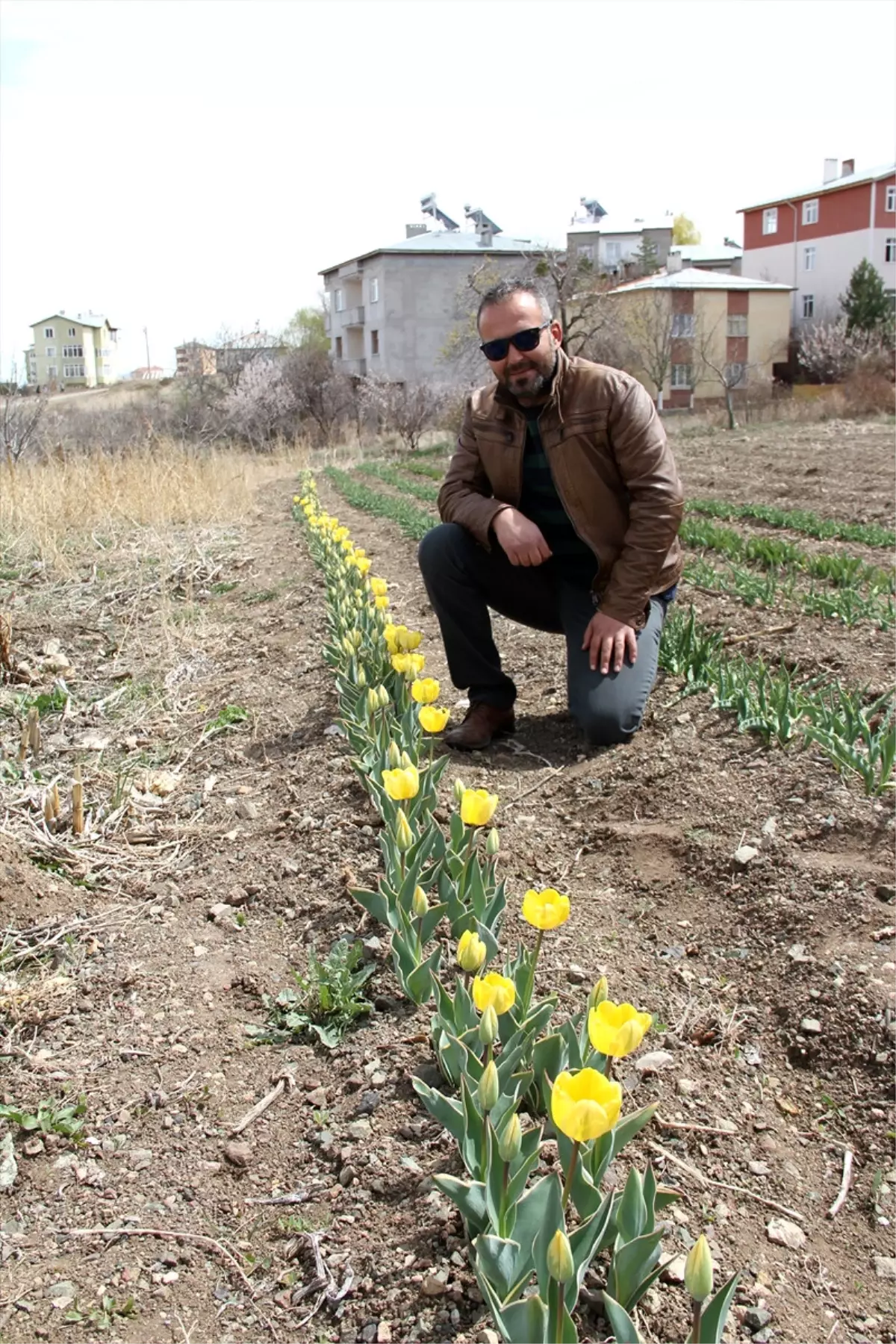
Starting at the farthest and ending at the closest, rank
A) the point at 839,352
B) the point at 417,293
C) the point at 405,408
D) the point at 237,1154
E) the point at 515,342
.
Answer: the point at 417,293 < the point at 839,352 < the point at 405,408 < the point at 515,342 < the point at 237,1154

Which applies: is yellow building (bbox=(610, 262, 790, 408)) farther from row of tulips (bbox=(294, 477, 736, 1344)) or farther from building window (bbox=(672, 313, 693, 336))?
row of tulips (bbox=(294, 477, 736, 1344))

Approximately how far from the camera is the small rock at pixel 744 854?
9.64ft

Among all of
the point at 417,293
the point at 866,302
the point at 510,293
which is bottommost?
the point at 510,293

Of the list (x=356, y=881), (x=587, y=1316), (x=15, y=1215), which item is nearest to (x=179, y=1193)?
(x=15, y=1215)

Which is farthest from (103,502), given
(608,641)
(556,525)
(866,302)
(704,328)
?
(866,302)

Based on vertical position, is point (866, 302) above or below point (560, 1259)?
above

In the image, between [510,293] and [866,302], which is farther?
[866,302]

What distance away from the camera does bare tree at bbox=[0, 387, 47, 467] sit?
1295 cm

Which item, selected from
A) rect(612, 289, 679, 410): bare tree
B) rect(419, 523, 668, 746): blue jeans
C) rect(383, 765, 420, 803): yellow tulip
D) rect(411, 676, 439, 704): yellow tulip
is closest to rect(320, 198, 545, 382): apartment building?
rect(612, 289, 679, 410): bare tree

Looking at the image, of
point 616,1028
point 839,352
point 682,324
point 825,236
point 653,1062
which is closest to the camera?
point 616,1028

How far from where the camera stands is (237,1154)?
205 cm

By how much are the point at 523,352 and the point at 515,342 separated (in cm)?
4

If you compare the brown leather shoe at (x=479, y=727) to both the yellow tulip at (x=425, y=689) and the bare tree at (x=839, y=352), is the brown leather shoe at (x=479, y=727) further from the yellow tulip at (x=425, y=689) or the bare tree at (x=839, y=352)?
the bare tree at (x=839, y=352)

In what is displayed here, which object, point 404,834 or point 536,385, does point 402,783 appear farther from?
point 536,385
